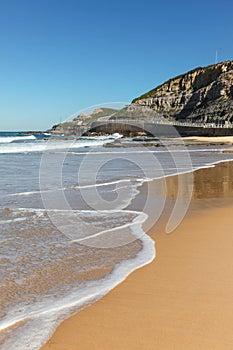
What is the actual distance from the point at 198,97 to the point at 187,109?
12.6ft

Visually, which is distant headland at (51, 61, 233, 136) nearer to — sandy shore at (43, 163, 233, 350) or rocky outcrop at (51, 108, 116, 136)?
rocky outcrop at (51, 108, 116, 136)

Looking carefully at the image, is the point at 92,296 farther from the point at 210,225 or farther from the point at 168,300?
the point at 210,225

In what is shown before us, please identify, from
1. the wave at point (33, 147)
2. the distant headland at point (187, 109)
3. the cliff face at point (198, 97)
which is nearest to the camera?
the wave at point (33, 147)

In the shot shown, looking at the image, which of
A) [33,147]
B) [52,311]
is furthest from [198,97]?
[52,311]

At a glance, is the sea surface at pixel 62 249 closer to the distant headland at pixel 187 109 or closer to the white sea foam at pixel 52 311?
the white sea foam at pixel 52 311

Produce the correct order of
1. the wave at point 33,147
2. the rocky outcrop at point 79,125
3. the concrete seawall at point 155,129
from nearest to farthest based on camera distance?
the wave at point 33,147 → the concrete seawall at point 155,129 → the rocky outcrop at point 79,125

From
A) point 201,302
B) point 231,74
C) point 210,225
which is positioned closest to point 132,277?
point 201,302

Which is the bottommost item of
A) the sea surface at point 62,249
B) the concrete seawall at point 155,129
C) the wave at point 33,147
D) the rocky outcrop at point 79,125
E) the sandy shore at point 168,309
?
the sandy shore at point 168,309

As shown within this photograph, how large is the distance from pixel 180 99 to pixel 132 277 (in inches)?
3528

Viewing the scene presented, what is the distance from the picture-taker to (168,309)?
2.42 metres

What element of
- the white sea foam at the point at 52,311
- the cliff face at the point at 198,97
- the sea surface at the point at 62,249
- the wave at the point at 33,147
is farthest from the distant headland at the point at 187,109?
the white sea foam at the point at 52,311

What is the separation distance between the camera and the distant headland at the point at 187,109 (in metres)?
67.6

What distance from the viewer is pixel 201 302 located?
2516 millimetres

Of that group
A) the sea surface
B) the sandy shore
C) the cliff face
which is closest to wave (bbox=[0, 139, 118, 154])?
the sea surface
